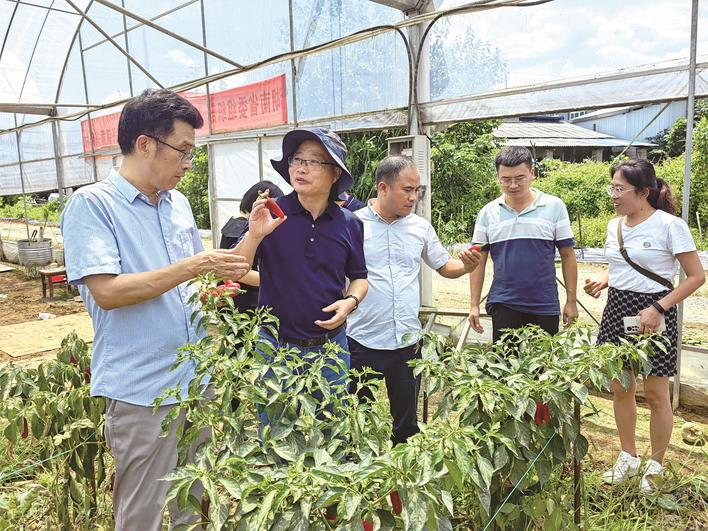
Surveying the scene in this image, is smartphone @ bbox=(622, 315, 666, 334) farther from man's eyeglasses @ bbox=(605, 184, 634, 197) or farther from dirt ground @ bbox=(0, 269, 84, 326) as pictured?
dirt ground @ bbox=(0, 269, 84, 326)

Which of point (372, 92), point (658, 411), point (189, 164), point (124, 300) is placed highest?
point (372, 92)

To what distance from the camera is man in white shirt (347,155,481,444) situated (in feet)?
7.91

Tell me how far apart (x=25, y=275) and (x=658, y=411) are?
970 cm

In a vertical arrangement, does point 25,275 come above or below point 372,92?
below

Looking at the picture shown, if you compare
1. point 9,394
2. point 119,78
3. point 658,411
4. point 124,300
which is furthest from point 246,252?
point 119,78

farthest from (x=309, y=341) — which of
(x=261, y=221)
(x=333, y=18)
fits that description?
(x=333, y=18)

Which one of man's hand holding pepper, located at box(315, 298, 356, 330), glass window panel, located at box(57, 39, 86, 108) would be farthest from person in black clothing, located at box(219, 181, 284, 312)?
glass window panel, located at box(57, 39, 86, 108)

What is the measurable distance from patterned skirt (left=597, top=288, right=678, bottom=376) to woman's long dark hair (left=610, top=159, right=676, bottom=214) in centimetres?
41

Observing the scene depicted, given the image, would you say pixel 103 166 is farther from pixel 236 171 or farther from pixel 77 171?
pixel 236 171

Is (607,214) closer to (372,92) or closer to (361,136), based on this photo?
(361,136)

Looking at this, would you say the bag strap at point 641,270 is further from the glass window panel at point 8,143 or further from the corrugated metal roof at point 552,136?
the glass window panel at point 8,143

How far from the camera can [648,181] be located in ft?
7.86

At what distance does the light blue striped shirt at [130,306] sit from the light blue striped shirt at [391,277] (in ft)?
3.28

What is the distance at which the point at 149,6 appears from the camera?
21.8 feet
